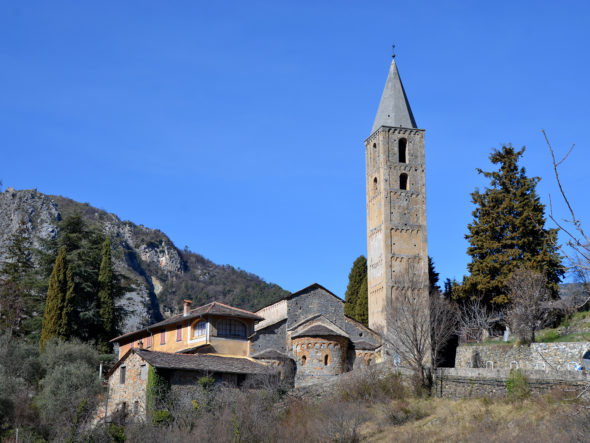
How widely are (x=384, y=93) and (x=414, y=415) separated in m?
29.9

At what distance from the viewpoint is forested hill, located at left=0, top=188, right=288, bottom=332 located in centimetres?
10531

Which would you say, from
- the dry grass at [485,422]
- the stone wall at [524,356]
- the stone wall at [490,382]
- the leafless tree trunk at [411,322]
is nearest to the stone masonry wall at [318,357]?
the leafless tree trunk at [411,322]

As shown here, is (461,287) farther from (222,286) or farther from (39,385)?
(222,286)

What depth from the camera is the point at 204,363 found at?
101 feet

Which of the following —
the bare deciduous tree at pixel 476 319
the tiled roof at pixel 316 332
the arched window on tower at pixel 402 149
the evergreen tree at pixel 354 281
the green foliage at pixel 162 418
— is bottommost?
the green foliage at pixel 162 418

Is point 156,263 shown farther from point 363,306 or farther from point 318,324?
point 318,324

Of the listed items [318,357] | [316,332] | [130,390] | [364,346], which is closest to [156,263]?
[364,346]

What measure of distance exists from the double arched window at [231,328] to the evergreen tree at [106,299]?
10.7 m

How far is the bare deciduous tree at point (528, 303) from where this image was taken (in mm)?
32125

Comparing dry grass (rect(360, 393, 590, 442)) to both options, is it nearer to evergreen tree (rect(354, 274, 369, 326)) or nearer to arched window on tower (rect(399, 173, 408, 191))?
arched window on tower (rect(399, 173, 408, 191))

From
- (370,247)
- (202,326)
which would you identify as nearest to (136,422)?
(202,326)

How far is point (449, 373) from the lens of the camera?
28.8 meters

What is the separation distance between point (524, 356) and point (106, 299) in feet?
88.2

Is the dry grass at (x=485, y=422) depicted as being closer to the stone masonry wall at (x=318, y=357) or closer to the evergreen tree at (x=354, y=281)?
the stone masonry wall at (x=318, y=357)
